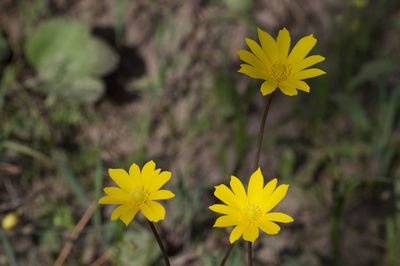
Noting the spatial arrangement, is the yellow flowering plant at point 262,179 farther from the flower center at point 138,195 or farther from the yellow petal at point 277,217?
the flower center at point 138,195

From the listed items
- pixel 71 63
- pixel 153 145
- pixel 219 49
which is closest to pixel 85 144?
pixel 153 145

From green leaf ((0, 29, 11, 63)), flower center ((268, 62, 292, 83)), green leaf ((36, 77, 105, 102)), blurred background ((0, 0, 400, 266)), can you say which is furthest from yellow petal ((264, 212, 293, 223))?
green leaf ((0, 29, 11, 63))

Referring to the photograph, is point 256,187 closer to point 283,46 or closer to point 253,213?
point 253,213

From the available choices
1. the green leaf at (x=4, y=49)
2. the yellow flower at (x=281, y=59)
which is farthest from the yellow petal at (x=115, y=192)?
the green leaf at (x=4, y=49)

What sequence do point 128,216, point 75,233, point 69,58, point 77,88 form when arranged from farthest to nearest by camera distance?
point 69,58 < point 77,88 < point 75,233 < point 128,216

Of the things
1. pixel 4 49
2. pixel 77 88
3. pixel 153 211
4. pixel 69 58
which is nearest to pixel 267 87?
pixel 153 211
